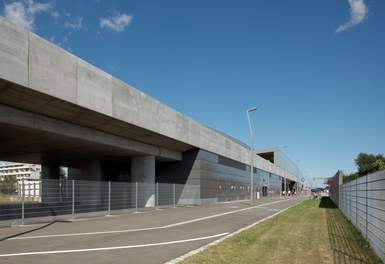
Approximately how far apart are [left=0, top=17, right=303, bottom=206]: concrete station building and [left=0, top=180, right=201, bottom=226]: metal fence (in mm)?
3115

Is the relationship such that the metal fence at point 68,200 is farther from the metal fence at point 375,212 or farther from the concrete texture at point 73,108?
the metal fence at point 375,212

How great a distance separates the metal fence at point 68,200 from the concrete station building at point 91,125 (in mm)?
3115

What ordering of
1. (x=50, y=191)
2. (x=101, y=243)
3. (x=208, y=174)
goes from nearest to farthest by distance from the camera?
(x=101, y=243), (x=50, y=191), (x=208, y=174)

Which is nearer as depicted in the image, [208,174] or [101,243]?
[101,243]

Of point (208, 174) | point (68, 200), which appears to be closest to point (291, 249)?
point (68, 200)

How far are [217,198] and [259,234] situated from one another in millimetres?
27063

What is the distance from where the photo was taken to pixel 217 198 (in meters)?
39.4

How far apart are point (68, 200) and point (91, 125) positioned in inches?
206

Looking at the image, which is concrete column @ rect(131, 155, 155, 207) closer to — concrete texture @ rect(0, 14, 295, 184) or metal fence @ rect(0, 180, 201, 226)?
metal fence @ rect(0, 180, 201, 226)

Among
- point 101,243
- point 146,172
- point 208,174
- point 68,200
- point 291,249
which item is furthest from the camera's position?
point 208,174

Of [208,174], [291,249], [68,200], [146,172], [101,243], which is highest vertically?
[146,172]

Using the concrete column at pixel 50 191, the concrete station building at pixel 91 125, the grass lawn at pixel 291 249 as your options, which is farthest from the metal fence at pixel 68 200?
the grass lawn at pixel 291 249

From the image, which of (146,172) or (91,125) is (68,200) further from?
(146,172)

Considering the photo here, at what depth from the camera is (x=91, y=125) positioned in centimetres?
2248
